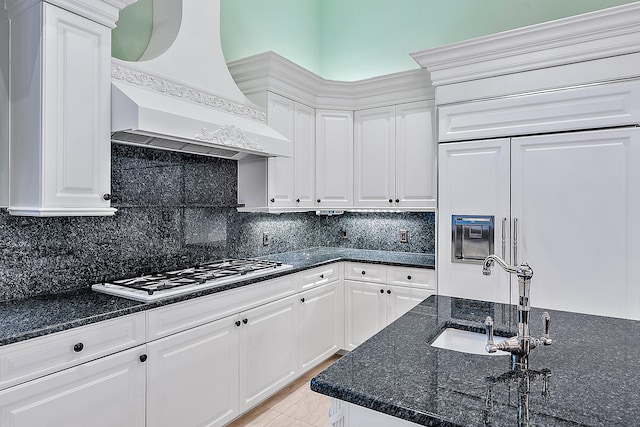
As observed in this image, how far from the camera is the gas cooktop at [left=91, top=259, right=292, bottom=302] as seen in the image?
78.4 inches

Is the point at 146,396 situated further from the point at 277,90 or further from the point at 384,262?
the point at 277,90

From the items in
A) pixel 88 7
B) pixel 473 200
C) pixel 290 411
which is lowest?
pixel 290 411

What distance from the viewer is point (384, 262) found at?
324cm

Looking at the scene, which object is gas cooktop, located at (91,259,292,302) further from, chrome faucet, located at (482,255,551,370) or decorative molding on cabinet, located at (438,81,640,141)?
decorative molding on cabinet, located at (438,81,640,141)

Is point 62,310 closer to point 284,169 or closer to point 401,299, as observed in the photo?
point 284,169

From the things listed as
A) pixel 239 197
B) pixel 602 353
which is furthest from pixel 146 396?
pixel 602 353

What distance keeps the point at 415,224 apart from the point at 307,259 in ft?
3.80

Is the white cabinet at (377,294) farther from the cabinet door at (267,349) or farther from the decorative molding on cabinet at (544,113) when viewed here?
the decorative molding on cabinet at (544,113)

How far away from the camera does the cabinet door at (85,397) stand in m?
1.44

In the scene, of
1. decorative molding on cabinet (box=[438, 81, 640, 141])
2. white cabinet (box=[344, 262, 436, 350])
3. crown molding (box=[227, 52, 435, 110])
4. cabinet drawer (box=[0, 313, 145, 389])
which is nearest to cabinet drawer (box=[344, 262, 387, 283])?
white cabinet (box=[344, 262, 436, 350])

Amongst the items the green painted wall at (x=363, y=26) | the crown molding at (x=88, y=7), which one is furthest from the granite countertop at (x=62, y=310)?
the green painted wall at (x=363, y=26)

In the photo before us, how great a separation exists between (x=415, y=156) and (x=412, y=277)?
3.47 ft

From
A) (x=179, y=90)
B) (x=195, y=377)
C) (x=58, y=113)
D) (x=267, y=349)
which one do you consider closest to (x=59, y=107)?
(x=58, y=113)

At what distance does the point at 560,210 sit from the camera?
8.23ft
